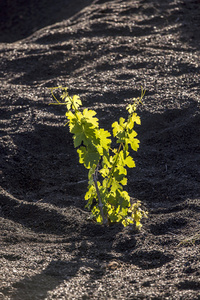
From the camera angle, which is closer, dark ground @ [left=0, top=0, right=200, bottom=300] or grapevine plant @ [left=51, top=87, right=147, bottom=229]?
dark ground @ [left=0, top=0, right=200, bottom=300]

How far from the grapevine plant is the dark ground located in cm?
17

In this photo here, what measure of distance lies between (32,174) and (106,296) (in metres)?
2.14

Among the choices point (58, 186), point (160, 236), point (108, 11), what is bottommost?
point (160, 236)

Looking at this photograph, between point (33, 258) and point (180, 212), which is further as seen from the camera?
point (180, 212)

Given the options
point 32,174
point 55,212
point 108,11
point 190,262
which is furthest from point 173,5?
point 190,262

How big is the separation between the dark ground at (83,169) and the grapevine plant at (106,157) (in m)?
0.17

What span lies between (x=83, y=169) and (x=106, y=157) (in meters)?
1.44

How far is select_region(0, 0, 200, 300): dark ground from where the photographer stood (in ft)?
8.81

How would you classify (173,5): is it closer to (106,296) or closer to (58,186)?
(58,186)

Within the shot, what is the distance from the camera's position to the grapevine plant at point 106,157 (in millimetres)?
2938

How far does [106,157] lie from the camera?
3104 millimetres

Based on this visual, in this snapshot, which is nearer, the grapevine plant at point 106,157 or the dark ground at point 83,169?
the dark ground at point 83,169

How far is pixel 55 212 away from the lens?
3654mm

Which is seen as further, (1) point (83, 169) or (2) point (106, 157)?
(1) point (83, 169)
